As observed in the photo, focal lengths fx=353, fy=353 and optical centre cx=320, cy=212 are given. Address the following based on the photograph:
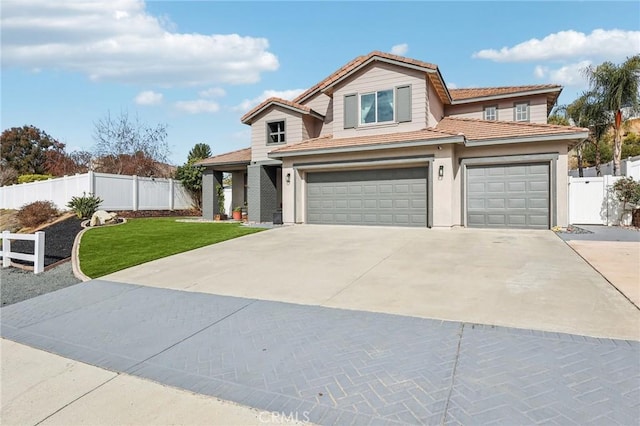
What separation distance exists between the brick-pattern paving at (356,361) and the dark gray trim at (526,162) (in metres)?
10.4

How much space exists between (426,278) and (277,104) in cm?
1379

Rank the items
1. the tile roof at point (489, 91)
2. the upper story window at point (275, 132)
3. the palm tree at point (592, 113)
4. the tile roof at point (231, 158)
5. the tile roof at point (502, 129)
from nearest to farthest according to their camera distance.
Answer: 1. the tile roof at point (502, 129)
2. the tile roof at point (489, 91)
3. the upper story window at point (275, 132)
4. the tile roof at point (231, 158)
5. the palm tree at point (592, 113)

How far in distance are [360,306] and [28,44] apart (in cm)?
1706

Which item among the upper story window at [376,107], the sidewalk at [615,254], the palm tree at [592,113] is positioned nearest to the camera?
the sidewalk at [615,254]

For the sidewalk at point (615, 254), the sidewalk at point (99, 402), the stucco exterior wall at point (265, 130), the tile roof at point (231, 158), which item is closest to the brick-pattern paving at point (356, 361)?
the sidewalk at point (99, 402)

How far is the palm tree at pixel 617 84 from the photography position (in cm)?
1816

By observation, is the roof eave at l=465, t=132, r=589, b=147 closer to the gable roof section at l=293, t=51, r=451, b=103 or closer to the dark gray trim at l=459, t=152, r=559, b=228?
the dark gray trim at l=459, t=152, r=559, b=228

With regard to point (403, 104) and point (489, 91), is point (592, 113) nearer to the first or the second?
point (489, 91)

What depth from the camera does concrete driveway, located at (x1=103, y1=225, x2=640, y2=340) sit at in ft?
15.3

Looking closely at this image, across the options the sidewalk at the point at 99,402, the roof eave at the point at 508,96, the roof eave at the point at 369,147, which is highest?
the roof eave at the point at 508,96

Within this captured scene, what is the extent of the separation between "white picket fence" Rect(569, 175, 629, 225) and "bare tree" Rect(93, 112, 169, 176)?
27.8 meters

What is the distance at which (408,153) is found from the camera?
1395 centimetres

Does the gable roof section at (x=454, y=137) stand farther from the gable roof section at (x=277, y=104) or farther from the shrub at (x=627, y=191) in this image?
the shrub at (x=627, y=191)

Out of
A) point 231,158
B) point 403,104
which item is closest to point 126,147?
point 231,158
